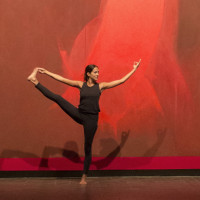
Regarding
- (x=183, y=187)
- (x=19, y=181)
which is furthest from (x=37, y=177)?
(x=183, y=187)

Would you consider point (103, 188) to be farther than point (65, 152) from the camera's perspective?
No

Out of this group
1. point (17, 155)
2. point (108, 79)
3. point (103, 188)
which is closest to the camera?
point (103, 188)

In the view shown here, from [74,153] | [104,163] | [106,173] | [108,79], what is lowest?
[106,173]

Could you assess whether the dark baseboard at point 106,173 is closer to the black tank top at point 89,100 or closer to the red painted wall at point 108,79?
the red painted wall at point 108,79

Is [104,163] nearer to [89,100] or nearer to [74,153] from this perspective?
[74,153]

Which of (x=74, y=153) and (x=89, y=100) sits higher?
A: (x=89, y=100)

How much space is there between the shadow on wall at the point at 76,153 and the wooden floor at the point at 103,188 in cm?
24

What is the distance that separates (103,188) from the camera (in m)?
3.82

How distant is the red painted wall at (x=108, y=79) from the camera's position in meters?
4.46

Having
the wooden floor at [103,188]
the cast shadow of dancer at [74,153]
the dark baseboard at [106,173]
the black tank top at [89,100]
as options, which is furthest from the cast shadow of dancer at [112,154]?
the black tank top at [89,100]

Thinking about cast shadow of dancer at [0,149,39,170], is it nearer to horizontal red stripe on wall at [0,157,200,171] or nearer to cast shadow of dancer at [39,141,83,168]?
horizontal red stripe on wall at [0,157,200,171]

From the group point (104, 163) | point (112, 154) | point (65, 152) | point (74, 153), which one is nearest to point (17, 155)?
point (65, 152)

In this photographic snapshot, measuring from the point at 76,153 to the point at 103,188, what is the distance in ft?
2.90

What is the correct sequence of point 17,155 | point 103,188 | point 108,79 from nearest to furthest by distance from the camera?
point 103,188
point 17,155
point 108,79
